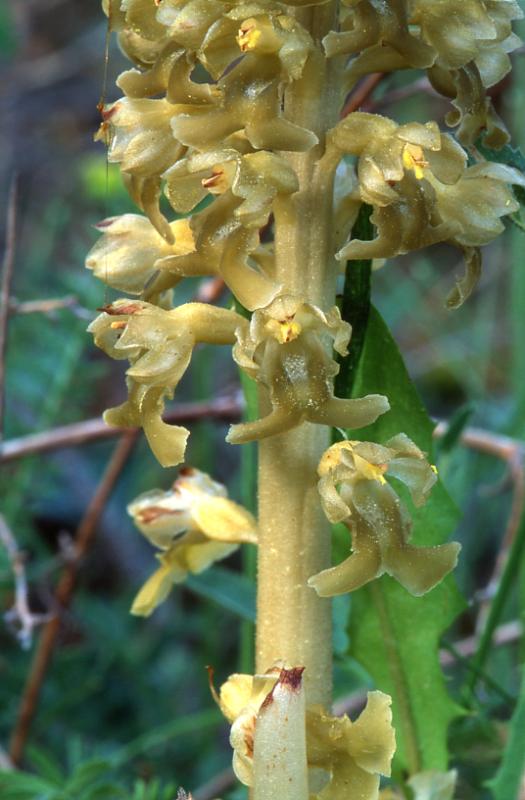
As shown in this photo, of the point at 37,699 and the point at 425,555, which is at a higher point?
the point at 425,555

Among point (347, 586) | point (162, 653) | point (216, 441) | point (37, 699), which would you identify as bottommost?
point (216, 441)

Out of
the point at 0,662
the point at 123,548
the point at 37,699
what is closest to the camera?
the point at 37,699

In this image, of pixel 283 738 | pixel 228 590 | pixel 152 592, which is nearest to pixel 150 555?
pixel 228 590

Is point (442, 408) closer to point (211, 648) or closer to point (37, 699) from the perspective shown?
point (211, 648)

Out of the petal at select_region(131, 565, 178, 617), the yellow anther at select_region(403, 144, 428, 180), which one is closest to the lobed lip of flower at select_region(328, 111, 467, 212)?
the yellow anther at select_region(403, 144, 428, 180)

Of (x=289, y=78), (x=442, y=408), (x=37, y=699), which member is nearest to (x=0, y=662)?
(x=37, y=699)

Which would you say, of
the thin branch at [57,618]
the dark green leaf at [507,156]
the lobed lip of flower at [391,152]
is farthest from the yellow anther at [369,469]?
the thin branch at [57,618]

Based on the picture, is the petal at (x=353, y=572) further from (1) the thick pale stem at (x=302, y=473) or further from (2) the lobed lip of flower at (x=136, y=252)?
(2) the lobed lip of flower at (x=136, y=252)
